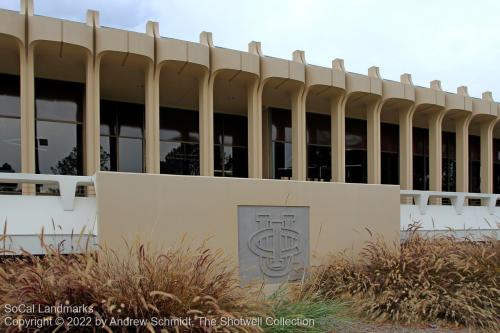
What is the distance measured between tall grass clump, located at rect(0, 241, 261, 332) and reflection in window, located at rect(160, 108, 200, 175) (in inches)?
527

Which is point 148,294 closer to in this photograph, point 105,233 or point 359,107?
point 105,233

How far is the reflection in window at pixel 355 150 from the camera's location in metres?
21.8

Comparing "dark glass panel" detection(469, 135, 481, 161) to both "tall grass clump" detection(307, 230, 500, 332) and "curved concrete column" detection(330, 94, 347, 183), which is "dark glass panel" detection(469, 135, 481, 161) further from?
"tall grass clump" detection(307, 230, 500, 332)

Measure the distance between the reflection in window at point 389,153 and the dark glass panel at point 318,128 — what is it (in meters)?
3.26

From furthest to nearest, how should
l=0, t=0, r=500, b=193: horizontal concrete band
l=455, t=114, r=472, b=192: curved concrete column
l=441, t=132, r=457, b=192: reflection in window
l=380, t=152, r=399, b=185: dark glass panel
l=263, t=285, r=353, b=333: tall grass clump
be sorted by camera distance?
l=441, t=132, r=457, b=192: reflection in window, l=380, t=152, r=399, b=185: dark glass panel, l=455, t=114, r=472, b=192: curved concrete column, l=0, t=0, r=500, b=193: horizontal concrete band, l=263, t=285, r=353, b=333: tall grass clump

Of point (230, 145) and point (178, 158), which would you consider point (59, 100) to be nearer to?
point (178, 158)

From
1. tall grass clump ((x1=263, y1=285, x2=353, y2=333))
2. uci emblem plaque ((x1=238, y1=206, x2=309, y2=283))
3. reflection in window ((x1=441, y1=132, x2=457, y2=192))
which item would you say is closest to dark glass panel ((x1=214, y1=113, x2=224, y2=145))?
uci emblem plaque ((x1=238, y1=206, x2=309, y2=283))

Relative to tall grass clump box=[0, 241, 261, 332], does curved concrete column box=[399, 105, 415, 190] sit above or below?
above

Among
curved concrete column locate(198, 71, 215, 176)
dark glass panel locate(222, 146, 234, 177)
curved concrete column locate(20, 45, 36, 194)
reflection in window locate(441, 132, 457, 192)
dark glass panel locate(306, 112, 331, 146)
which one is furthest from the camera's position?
reflection in window locate(441, 132, 457, 192)

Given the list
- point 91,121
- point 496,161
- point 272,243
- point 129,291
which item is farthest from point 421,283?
point 496,161

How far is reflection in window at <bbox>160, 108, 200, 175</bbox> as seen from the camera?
1867 cm

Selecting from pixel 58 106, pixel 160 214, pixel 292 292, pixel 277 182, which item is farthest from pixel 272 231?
pixel 58 106

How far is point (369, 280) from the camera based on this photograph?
7.86 m

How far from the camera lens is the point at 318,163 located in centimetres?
2109
